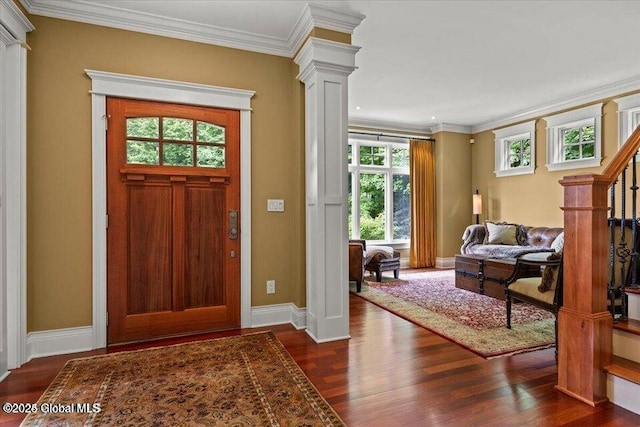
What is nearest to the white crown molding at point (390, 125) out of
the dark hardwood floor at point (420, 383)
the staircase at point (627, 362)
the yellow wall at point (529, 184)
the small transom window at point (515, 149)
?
the yellow wall at point (529, 184)

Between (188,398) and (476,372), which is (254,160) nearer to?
(188,398)

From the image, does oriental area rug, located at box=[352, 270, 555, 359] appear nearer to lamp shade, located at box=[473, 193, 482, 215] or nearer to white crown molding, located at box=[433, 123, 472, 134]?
lamp shade, located at box=[473, 193, 482, 215]

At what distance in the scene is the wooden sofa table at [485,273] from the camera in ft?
14.0

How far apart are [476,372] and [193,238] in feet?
8.18

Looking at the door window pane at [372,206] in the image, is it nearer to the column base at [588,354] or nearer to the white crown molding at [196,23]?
the white crown molding at [196,23]

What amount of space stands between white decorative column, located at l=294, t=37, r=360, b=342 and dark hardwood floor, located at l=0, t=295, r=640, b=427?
302 mm

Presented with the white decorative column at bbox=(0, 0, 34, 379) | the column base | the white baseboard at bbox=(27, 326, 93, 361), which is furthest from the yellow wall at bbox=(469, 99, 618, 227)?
the white decorative column at bbox=(0, 0, 34, 379)

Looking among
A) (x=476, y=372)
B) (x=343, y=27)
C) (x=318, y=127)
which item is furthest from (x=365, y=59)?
(x=476, y=372)

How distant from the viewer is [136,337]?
2943 millimetres

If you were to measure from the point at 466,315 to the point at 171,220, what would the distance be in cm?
310

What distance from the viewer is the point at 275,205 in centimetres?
339

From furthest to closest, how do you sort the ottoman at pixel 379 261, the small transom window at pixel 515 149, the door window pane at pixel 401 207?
1. the door window pane at pixel 401 207
2. the small transom window at pixel 515 149
3. the ottoman at pixel 379 261

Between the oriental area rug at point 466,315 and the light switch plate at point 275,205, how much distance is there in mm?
1710

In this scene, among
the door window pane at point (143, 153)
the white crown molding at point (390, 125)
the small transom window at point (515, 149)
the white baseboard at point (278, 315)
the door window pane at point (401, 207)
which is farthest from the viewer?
the door window pane at point (401, 207)
